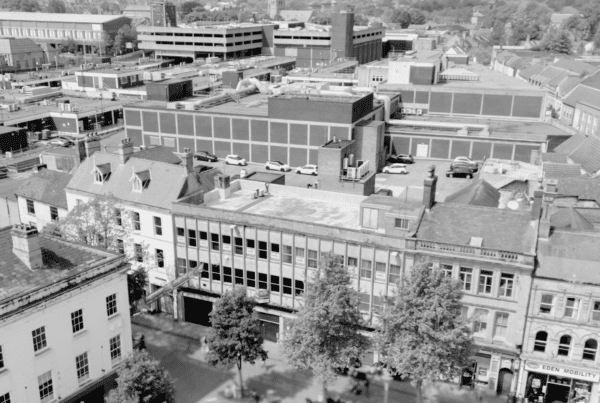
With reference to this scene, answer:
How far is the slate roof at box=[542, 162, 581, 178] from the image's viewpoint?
188 feet

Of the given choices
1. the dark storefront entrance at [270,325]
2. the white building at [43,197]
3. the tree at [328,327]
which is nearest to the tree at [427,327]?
the tree at [328,327]

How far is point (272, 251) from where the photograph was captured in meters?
41.4

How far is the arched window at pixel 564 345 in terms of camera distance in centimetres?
3481

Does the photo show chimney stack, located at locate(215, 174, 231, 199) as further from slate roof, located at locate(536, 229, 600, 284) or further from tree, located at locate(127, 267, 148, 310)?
slate roof, located at locate(536, 229, 600, 284)

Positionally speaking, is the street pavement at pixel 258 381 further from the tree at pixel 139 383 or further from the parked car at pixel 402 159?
the parked car at pixel 402 159

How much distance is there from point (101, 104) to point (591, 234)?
316 ft

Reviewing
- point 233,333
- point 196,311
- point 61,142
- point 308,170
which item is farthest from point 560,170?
point 61,142

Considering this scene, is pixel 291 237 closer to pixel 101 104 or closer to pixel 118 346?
pixel 118 346

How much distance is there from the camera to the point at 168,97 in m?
92.1

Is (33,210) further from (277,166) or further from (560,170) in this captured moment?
A: (560,170)

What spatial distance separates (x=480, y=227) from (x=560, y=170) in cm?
2668

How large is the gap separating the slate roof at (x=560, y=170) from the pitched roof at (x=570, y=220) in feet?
50.2

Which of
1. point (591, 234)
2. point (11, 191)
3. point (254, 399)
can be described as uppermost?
point (591, 234)

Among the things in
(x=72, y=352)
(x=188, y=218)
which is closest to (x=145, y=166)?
(x=188, y=218)
